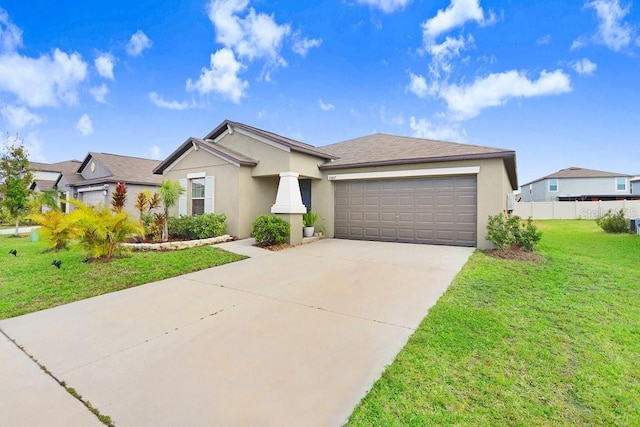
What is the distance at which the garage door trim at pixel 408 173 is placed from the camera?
10.1 m

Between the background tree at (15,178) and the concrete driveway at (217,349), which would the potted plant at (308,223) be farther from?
the background tree at (15,178)

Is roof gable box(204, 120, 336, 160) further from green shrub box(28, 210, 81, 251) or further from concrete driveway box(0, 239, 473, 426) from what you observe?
green shrub box(28, 210, 81, 251)

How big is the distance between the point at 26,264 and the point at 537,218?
34267 mm

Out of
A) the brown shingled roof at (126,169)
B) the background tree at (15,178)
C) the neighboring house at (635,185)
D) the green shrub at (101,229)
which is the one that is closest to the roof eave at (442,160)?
the green shrub at (101,229)

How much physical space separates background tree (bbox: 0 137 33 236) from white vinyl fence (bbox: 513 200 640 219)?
34.3m

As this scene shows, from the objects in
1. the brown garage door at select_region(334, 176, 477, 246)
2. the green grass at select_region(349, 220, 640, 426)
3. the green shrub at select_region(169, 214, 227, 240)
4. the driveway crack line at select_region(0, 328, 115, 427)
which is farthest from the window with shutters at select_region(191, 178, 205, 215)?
the green grass at select_region(349, 220, 640, 426)

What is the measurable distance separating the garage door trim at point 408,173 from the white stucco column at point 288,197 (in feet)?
7.11

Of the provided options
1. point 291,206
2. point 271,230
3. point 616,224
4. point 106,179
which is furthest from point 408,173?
point 106,179

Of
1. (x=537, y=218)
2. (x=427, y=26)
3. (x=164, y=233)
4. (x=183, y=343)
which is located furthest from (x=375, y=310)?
(x=537, y=218)

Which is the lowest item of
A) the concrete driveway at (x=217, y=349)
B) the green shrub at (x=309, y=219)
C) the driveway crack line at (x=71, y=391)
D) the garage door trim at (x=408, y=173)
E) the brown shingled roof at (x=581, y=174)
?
the driveway crack line at (x=71, y=391)

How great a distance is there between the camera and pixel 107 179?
18500 mm

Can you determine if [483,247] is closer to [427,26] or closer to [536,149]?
[427,26]

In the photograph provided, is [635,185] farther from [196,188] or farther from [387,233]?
[196,188]

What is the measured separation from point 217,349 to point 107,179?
→ 19508mm
